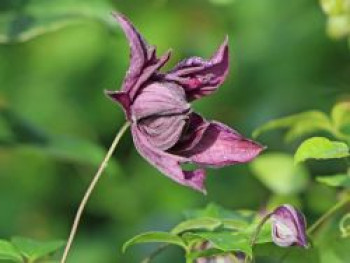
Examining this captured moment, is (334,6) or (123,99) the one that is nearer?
(123,99)

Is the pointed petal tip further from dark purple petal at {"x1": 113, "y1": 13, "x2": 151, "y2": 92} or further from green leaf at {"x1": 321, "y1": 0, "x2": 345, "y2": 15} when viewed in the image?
green leaf at {"x1": 321, "y1": 0, "x2": 345, "y2": 15}

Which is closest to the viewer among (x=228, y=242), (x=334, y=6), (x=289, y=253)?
(x=228, y=242)

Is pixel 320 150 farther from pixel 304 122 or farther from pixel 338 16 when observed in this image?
pixel 338 16

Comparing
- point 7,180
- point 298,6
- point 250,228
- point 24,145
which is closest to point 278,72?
point 298,6

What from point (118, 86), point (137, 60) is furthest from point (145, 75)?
point (118, 86)

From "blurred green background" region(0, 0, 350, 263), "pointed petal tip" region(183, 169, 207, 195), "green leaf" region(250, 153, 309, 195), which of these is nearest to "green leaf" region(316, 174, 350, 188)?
"pointed petal tip" region(183, 169, 207, 195)

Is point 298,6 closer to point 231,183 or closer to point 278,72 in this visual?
point 278,72

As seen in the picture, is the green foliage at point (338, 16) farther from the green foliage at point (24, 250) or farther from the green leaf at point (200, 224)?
the green foliage at point (24, 250)
